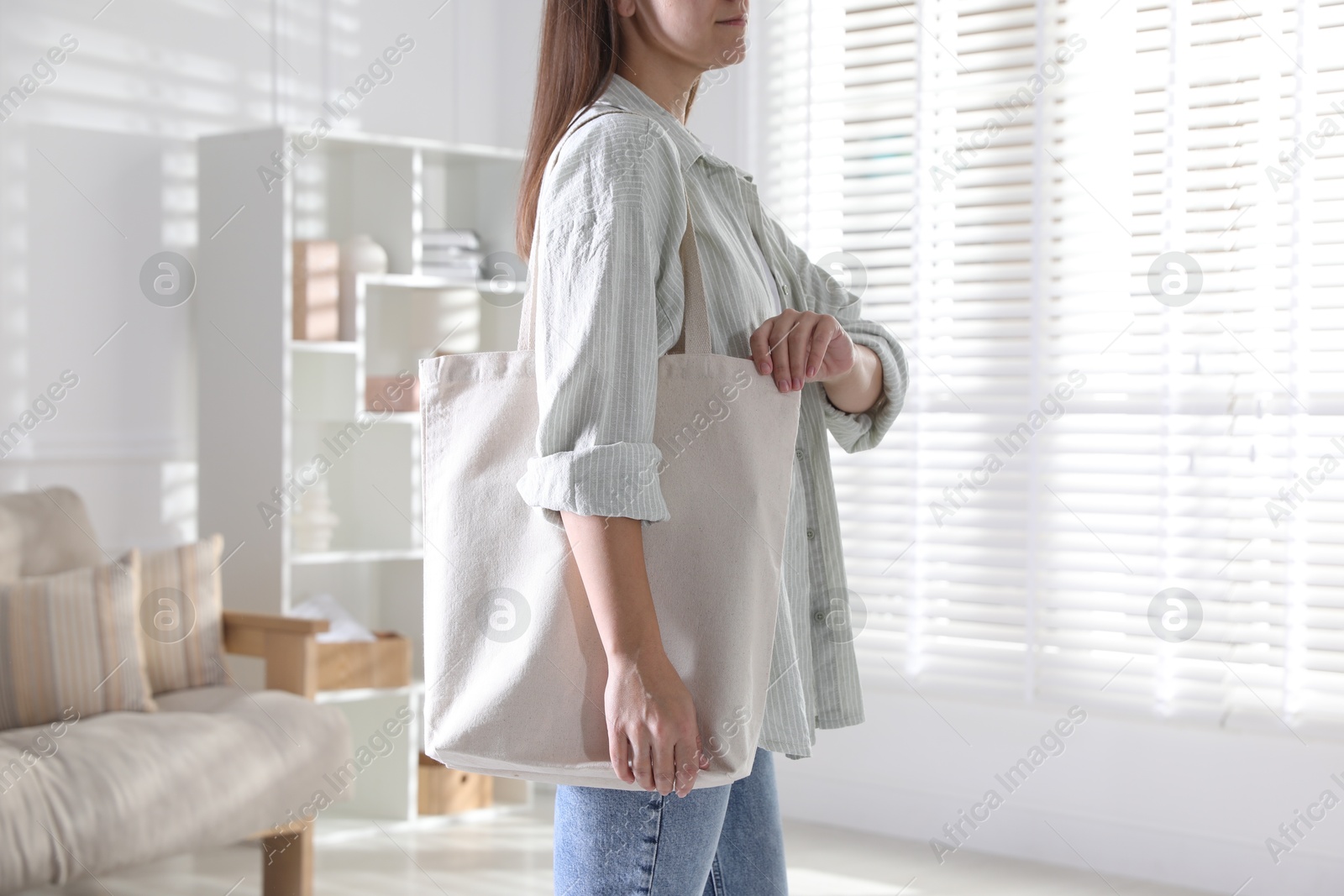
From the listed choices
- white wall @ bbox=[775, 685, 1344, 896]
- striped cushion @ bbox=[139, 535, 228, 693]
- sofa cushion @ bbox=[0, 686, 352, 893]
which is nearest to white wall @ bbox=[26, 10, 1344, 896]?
white wall @ bbox=[775, 685, 1344, 896]

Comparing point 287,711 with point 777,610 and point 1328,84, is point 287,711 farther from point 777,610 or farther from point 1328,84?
point 1328,84

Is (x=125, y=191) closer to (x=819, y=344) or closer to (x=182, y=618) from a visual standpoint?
(x=182, y=618)

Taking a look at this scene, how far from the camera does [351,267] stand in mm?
3293

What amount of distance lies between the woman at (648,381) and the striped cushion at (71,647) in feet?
6.04

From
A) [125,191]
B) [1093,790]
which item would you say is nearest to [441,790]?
[1093,790]

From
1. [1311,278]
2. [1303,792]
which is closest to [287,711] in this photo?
[1303,792]

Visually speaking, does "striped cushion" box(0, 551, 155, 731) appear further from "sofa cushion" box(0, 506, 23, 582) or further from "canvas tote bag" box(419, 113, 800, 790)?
"canvas tote bag" box(419, 113, 800, 790)

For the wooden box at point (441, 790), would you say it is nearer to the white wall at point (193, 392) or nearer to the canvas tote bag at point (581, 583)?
the white wall at point (193, 392)

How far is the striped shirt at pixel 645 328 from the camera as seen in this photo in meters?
0.85

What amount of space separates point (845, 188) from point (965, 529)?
3.19 ft

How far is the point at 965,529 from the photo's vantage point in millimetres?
3139

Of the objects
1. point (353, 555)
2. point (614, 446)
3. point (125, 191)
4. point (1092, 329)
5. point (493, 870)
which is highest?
point (125, 191)

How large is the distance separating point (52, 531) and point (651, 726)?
7.53ft

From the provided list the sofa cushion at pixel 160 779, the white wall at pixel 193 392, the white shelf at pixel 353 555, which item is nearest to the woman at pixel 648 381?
the sofa cushion at pixel 160 779
